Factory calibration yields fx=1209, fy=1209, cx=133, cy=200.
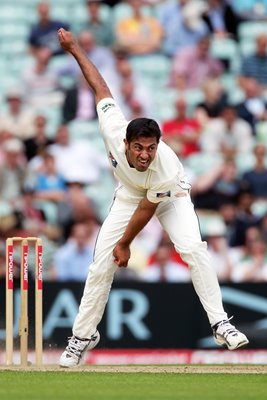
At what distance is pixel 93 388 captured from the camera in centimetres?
558

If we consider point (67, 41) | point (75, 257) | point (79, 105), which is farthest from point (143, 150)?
point (79, 105)

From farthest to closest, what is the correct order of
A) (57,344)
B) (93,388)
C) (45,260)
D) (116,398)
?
(45,260)
(57,344)
(93,388)
(116,398)

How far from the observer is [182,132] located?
11.2m

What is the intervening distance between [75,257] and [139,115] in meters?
1.96

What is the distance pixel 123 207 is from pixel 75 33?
5.81m

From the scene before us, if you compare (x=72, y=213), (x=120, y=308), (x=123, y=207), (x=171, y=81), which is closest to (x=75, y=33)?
(x=171, y=81)

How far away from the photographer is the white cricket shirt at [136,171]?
20.6ft

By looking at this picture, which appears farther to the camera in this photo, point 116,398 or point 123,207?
point 123,207

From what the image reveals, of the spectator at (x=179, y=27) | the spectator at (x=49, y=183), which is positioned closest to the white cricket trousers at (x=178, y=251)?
the spectator at (x=49, y=183)

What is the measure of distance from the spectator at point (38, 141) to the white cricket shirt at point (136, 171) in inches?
175

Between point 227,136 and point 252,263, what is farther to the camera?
point 227,136

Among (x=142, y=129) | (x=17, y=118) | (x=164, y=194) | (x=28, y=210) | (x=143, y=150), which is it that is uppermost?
(x=17, y=118)

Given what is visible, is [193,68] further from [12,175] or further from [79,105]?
[12,175]

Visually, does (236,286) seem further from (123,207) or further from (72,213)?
(123,207)
